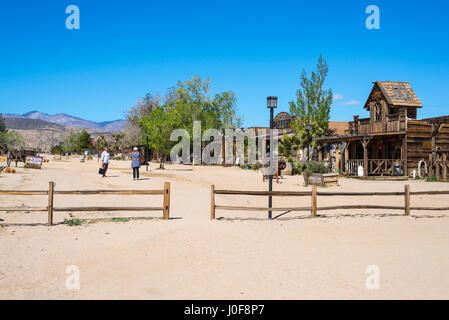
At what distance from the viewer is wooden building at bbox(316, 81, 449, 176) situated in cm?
2369

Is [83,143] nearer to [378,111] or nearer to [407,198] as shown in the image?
[378,111]

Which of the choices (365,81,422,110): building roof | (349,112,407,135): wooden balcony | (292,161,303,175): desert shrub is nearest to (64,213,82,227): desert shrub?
(292,161,303,175): desert shrub

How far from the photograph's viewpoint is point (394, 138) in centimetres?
2567

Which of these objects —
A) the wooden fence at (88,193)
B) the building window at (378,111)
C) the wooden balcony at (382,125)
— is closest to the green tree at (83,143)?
the wooden balcony at (382,125)

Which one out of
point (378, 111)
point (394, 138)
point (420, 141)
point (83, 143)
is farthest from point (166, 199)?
point (83, 143)

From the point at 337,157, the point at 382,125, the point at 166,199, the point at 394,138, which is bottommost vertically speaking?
the point at 166,199

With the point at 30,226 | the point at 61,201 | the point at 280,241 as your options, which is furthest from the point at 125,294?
the point at 61,201

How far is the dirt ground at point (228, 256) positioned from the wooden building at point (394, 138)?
12.6m

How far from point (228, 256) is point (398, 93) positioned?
24.2m

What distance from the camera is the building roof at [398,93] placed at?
26.2 metres

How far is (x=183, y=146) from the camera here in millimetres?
42062

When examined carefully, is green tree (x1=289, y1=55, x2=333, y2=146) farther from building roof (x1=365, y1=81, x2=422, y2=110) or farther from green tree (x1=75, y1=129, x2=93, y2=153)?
green tree (x1=75, y1=129, x2=93, y2=153)

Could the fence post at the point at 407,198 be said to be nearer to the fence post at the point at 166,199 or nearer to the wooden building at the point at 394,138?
the fence post at the point at 166,199
